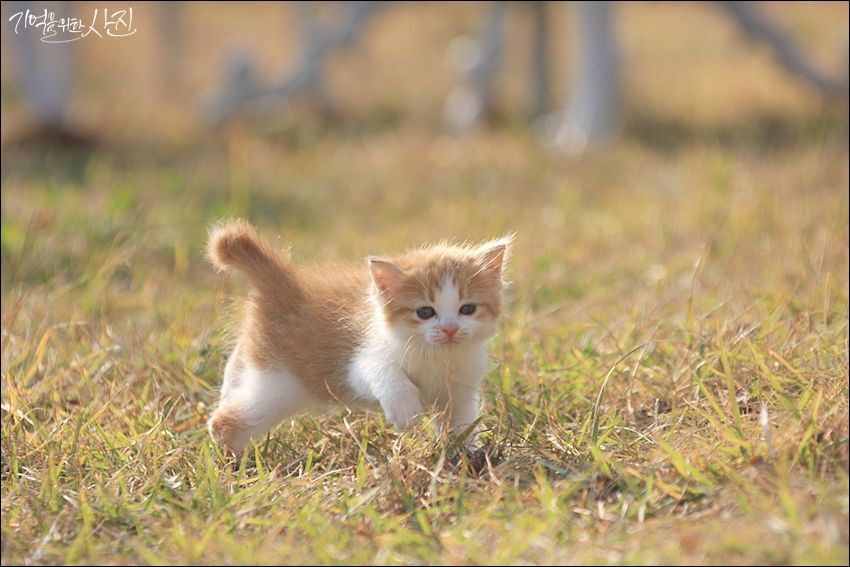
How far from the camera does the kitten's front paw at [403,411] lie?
3.54 meters

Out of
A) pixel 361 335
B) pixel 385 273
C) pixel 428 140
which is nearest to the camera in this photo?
pixel 385 273

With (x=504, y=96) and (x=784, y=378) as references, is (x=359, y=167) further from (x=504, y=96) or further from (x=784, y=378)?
(x=784, y=378)

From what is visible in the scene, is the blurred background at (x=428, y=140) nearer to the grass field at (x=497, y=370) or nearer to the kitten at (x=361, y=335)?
the grass field at (x=497, y=370)

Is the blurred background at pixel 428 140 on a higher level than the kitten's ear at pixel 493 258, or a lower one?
lower

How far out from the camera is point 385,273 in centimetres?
366

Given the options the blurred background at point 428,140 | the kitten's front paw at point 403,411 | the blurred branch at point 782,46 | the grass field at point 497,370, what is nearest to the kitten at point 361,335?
the kitten's front paw at point 403,411

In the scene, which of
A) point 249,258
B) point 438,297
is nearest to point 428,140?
point 249,258

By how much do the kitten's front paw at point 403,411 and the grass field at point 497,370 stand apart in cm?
5

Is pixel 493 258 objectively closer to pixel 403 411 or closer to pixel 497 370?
pixel 403 411

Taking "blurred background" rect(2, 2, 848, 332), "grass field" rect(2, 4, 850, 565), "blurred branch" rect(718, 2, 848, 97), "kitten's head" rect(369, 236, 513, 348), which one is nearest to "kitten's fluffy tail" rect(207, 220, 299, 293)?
"kitten's head" rect(369, 236, 513, 348)

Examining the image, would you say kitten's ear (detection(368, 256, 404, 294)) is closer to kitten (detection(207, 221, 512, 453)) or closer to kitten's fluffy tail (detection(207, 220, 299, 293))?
kitten (detection(207, 221, 512, 453))

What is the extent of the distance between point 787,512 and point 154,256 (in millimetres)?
4690

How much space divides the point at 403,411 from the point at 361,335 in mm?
348

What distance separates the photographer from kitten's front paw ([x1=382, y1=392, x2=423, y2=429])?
3539 millimetres
